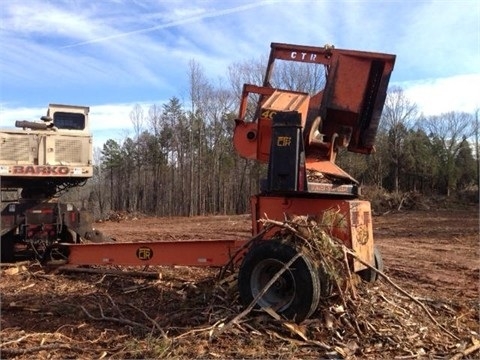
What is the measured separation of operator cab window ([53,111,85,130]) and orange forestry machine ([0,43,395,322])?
12.3ft

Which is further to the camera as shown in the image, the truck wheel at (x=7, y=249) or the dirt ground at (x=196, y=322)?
the truck wheel at (x=7, y=249)

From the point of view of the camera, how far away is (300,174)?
20.0 ft

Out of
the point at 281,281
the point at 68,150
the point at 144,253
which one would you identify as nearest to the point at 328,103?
the point at 281,281

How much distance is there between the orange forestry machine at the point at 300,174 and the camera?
5.74 m

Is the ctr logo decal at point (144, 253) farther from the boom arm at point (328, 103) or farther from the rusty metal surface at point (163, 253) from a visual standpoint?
the boom arm at point (328, 103)

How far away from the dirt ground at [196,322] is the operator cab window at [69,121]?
10.6 feet

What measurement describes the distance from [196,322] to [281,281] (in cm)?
98

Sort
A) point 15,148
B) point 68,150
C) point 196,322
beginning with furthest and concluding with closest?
point 68,150
point 15,148
point 196,322

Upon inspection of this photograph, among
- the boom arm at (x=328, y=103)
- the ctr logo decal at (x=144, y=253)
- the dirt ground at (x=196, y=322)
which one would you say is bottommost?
the dirt ground at (x=196, y=322)

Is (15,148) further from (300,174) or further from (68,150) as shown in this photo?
(300,174)

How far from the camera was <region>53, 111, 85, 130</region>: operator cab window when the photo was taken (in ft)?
35.4

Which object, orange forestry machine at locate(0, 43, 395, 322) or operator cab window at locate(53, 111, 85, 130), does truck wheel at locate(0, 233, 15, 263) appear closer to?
operator cab window at locate(53, 111, 85, 130)

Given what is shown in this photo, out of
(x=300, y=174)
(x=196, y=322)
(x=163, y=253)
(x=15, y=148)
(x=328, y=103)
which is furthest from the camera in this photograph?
(x=15, y=148)

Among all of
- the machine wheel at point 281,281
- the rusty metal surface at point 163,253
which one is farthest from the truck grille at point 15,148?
the machine wheel at point 281,281
